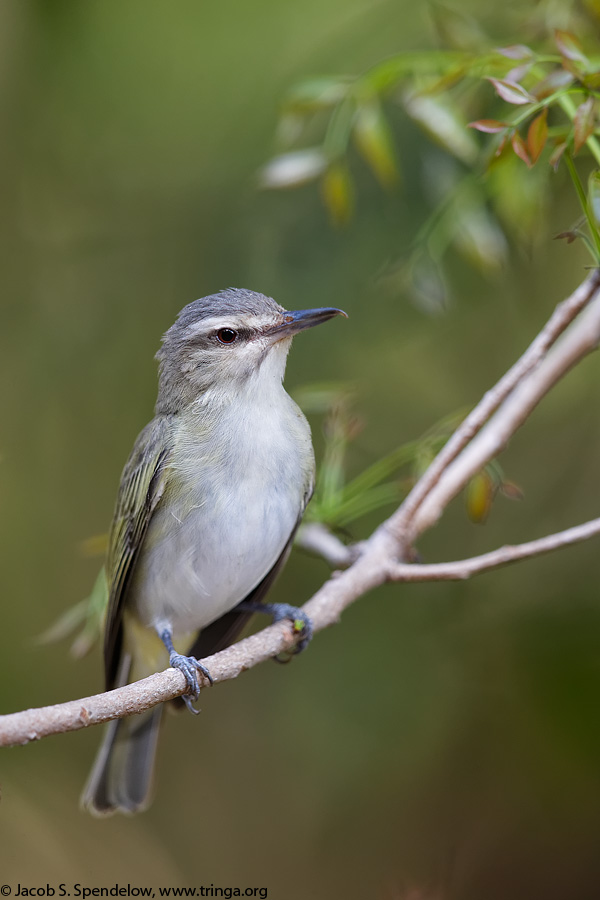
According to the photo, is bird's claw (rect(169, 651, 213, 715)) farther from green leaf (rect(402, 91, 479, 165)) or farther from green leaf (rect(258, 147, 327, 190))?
green leaf (rect(402, 91, 479, 165))

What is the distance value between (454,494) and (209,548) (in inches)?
36.5

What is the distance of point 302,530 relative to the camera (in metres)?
3.74

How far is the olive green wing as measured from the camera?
340cm

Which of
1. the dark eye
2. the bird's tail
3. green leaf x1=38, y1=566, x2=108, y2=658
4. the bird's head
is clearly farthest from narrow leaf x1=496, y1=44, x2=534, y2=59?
the bird's tail

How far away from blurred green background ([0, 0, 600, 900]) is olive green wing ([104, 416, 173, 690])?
1243 millimetres

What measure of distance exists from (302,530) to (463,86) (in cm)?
194

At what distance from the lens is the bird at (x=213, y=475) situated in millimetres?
3305

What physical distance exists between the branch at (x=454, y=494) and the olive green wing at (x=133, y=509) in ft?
2.36

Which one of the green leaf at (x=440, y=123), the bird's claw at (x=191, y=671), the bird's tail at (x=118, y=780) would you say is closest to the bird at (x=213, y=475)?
the bird's claw at (x=191, y=671)

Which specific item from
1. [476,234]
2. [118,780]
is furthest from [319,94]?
[118,780]

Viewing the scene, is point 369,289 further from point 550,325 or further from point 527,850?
point 527,850

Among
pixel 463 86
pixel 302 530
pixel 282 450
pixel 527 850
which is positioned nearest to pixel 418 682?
pixel 527 850

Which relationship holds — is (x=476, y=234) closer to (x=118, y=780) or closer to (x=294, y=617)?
(x=294, y=617)

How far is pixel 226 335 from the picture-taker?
131 inches
